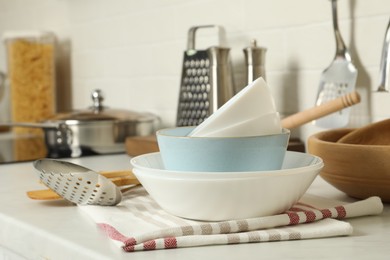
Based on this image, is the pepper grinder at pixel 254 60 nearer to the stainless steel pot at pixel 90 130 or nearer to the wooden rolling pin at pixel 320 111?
the wooden rolling pin at pixel 320 111

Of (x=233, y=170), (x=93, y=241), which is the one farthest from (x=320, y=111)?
(x=93, y=241)

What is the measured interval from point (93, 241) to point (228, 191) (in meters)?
0.15

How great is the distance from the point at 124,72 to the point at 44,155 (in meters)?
0.48

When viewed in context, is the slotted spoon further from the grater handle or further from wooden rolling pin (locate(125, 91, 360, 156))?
the grater handle

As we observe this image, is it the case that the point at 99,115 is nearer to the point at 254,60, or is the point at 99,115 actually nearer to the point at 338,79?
the point at 254,60

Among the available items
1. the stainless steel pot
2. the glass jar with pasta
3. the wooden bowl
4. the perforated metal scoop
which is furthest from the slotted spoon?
the glass jar with pasta

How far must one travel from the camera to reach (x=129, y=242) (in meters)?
0.71

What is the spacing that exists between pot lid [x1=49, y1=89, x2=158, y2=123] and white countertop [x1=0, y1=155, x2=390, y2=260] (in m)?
0.57

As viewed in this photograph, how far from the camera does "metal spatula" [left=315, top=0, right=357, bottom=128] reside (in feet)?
4.26

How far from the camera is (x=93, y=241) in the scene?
0.76 metres

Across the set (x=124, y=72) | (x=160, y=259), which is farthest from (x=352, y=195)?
(x=124, y=72)

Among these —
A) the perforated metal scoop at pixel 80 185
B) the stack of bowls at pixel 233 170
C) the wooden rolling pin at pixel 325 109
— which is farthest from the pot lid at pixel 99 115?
the stack of bowls at pixel 233 170

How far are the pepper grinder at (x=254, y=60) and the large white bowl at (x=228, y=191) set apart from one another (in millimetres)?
649

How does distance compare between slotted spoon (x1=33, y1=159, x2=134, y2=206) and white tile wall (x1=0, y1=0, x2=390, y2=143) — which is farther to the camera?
white tile wall (x1=0, y1=0, x2=390, y2=143)
